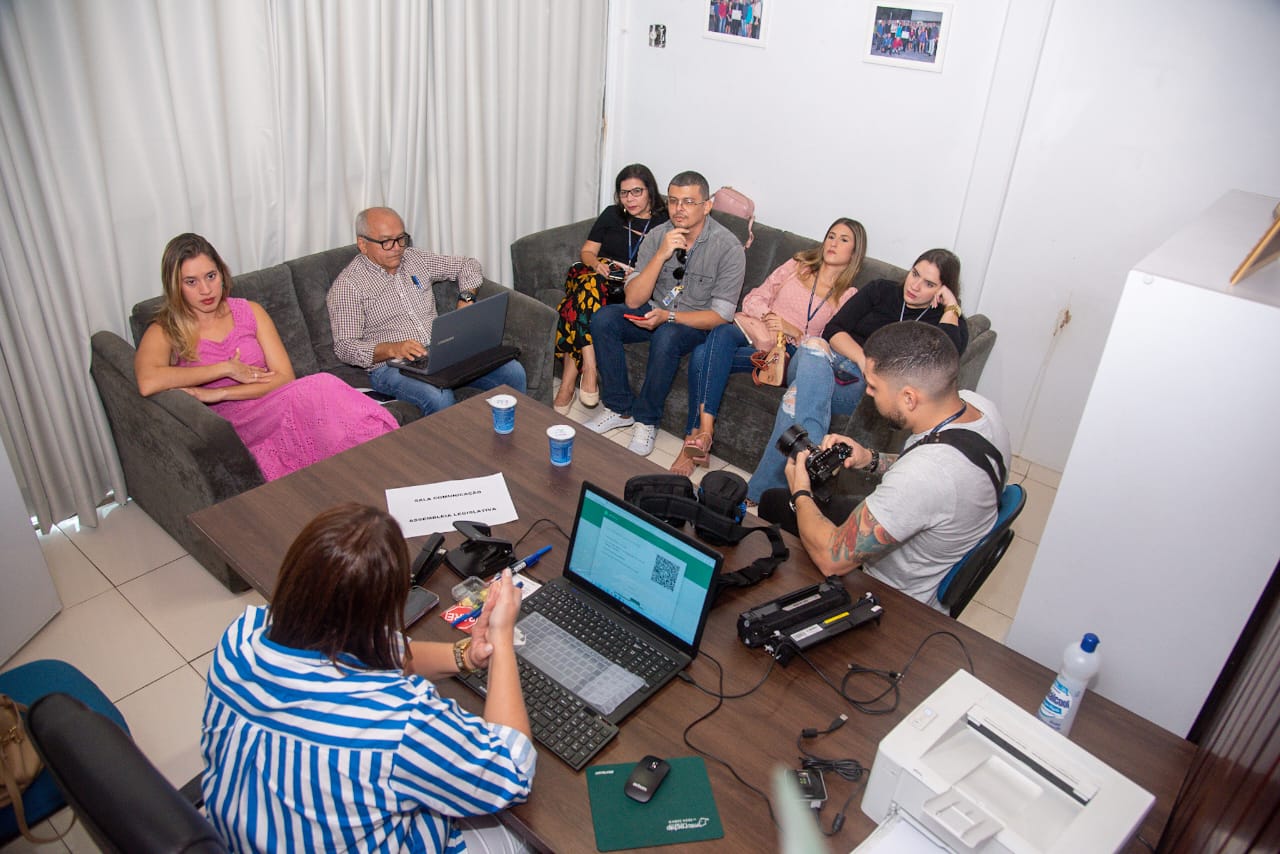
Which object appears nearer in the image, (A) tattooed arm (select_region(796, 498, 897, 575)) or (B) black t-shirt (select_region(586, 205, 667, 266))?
(A) tattooed arm (select_region(796, 498, 897, 575))

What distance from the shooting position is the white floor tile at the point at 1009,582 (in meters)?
3.26

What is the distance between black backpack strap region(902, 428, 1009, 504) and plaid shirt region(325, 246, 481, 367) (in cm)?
216

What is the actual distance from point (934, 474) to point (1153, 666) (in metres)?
0.62

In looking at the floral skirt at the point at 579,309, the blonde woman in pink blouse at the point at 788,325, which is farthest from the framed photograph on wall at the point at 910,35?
A: the floral skirt at the point at 579,309

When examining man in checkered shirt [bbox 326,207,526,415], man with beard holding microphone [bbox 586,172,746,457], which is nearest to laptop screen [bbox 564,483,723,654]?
man in checkered shirt [bbox 326,207,526,415]

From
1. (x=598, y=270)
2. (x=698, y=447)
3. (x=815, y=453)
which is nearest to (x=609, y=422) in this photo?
(x=698, y=447)

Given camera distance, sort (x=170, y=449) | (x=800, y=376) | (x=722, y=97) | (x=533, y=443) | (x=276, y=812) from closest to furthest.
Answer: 1. (x=276, y=812)
2. (x=533, y=443)
3. (x=170, y=449)
4. (x=800, y=376)
5. (x=722, y=97)

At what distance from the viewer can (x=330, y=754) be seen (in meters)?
1.32

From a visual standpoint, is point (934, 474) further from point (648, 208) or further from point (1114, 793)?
point (648, 208)

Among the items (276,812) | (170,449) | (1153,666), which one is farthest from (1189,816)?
(170,449)

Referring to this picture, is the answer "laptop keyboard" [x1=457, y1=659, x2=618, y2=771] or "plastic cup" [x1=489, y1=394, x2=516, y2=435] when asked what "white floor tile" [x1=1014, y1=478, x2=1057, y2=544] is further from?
"laptop keyboard" [x1=457, y1=659, x2=618, y2=771]

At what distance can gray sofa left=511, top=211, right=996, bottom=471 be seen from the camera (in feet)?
11.8

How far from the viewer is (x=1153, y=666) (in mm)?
1865

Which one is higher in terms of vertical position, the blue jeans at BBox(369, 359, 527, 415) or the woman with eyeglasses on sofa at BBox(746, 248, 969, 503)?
the woman with eyeglasses on sofa at BBox(746, 248, 969, 503)
